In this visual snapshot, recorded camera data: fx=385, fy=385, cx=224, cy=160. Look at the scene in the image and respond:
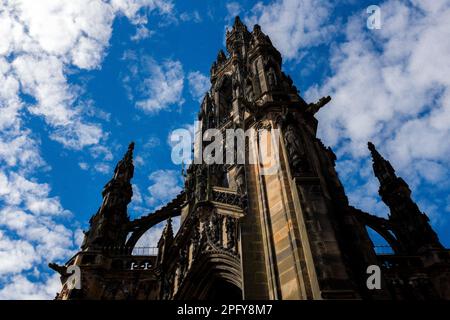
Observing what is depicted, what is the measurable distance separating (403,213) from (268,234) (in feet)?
34.7

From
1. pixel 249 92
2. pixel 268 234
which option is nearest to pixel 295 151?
pixel 268 234

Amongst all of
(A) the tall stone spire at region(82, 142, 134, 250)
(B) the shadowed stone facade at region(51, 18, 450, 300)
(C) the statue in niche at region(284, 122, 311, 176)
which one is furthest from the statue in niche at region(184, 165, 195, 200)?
(C) the statue in niche at region(284, 122, 311, 176)

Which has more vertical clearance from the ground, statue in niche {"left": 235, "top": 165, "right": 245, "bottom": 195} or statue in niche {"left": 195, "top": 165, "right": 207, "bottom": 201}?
statue in niche {"left": 195, "top": 165, "right": 207, "bottom": 201}

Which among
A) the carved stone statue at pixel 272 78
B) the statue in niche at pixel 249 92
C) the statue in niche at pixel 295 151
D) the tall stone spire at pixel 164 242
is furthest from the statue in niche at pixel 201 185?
the carved stone statue at pixel 272 78

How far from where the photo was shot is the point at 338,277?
7258 mm

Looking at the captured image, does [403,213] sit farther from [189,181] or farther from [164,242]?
[164,242]

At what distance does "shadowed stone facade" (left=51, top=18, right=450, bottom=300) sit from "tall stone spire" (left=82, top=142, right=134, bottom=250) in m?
0.06

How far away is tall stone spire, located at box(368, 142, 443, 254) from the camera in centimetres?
1563

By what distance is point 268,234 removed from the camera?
936 cm

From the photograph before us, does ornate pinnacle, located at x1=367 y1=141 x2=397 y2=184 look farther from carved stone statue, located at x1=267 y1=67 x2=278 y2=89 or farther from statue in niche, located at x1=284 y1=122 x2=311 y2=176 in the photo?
statue in niche, located at x1=284 y1=122 x2=311 y2=176

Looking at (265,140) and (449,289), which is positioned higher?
(265,140)

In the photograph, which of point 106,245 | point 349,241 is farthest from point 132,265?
point 349,241
